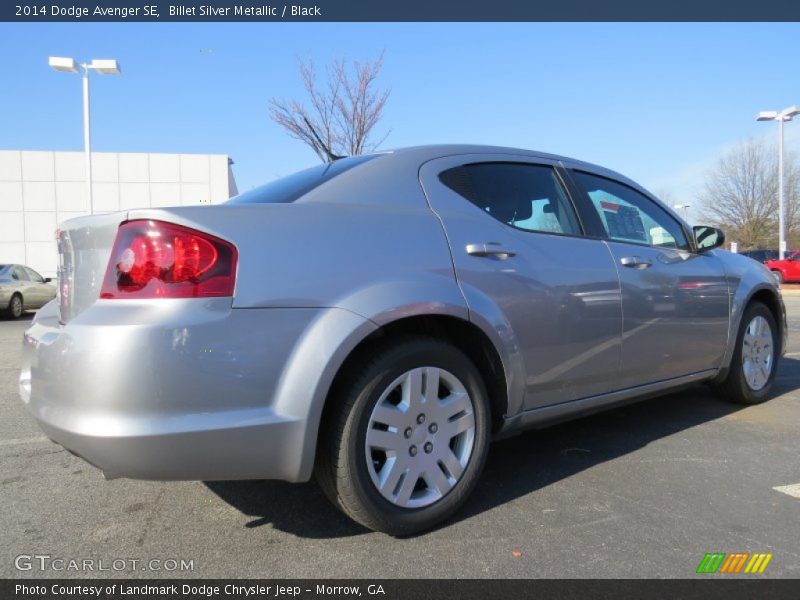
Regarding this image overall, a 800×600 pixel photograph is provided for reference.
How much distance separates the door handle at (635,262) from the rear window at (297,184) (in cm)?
151

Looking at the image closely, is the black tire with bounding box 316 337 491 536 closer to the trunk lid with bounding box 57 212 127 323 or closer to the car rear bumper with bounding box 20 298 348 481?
the car rear bumper with bounding box 20 298 348 481

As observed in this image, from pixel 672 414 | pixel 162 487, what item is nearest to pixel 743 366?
pixel 672 414

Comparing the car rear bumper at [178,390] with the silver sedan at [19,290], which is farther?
the silver sedan at [19,290]

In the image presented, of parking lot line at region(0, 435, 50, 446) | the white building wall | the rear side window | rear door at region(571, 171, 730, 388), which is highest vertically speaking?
the white building wall

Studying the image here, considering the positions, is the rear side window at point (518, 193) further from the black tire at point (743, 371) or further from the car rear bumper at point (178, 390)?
the black tire at point (743, 371)

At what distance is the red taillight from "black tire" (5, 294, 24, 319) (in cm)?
1383

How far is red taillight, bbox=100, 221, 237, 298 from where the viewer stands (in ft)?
6.66

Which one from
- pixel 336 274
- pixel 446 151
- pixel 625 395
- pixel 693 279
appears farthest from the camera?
pixel 693 279

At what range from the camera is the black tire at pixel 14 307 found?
1359 cm

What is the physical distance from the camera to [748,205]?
35594 mm

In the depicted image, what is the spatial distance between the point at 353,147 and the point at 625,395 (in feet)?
40.8

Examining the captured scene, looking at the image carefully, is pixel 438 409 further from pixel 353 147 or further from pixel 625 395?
pixel 353 147

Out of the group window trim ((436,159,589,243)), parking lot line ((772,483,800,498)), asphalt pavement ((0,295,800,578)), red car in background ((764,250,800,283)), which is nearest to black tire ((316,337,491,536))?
asphalt pavement ((0,295,800,578))

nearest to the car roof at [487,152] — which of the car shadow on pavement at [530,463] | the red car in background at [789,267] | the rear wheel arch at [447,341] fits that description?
the rear wheel arch at [447,341]
